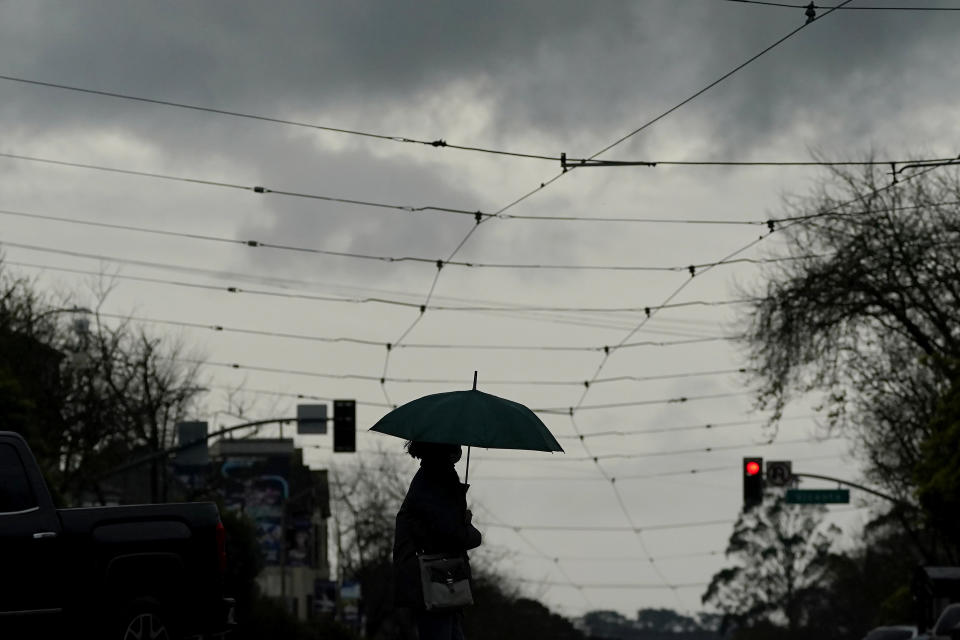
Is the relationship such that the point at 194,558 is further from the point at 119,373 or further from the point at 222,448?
the point at 222,448

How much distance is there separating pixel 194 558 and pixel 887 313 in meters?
29.3

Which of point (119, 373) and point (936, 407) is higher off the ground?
point (119, 373)

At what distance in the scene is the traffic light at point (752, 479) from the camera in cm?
4166

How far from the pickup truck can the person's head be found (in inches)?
121

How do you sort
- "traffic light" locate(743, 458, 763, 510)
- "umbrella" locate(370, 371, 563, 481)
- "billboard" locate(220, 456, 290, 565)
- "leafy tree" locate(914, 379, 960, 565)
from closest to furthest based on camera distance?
"umbrella" locate(370, 371, 563, 481)
"traffic light" locate(743, 458, 763, 510)
"leafy tree" locate(914, 379, 960, 565)
"billboard" locate(220, 456, 290, 565)

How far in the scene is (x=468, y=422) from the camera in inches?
445

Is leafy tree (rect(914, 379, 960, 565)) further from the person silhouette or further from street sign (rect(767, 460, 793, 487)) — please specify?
the person silhouette

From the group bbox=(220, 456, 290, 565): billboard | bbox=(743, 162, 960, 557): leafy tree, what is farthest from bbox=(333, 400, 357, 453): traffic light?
bbox=(220, 456, 290, 565): billboard

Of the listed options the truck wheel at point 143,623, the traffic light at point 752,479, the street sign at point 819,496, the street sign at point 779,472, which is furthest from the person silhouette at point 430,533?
the street sign at point 819,496

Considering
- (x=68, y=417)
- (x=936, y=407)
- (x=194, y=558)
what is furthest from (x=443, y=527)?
(x=68, y=417)

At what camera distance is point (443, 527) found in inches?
430

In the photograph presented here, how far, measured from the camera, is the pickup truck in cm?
1290

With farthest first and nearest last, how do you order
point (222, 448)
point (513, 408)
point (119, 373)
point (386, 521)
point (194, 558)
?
point (222, 448)
point (386, 521)
point (119, 373)
point (194, 558)
point (513, 408)

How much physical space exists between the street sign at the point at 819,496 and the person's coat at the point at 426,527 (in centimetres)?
3764
